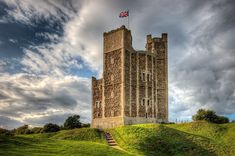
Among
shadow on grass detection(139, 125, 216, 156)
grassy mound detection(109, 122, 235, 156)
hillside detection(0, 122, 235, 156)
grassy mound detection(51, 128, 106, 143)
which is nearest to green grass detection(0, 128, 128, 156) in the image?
hillside detection(0, 122, 235, 156)

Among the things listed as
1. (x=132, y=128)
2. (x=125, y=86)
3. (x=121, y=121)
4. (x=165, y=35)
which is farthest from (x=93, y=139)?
(x=165, y=35)

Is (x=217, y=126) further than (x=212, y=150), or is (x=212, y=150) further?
(x=217, y=126)

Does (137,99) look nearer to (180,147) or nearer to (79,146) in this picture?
(180,147)

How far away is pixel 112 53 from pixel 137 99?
10.4m

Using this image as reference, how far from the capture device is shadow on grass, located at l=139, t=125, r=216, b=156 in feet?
135

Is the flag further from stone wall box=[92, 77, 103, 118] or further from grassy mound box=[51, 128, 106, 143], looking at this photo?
grassy mound box=[51, 128, 106, 143]

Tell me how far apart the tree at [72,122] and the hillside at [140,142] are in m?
11.4

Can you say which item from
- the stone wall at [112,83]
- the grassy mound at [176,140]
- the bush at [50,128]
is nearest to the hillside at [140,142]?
the grassy mound at [176,140]

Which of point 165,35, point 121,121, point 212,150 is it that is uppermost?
point 165,35

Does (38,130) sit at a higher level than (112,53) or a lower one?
lower

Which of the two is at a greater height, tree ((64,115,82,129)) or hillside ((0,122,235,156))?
tree ((64,115,82,129))

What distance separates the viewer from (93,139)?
1884 inches

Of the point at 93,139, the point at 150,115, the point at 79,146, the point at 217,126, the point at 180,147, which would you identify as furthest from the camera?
the point at 150,115

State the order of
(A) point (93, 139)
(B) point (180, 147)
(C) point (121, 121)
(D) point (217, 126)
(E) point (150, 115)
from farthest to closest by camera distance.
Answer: (E) point (150, 115) → (C) point (121, 121) → (D) point (217, 126) → (A) point (93, 139) → (B) point (180, 147)
